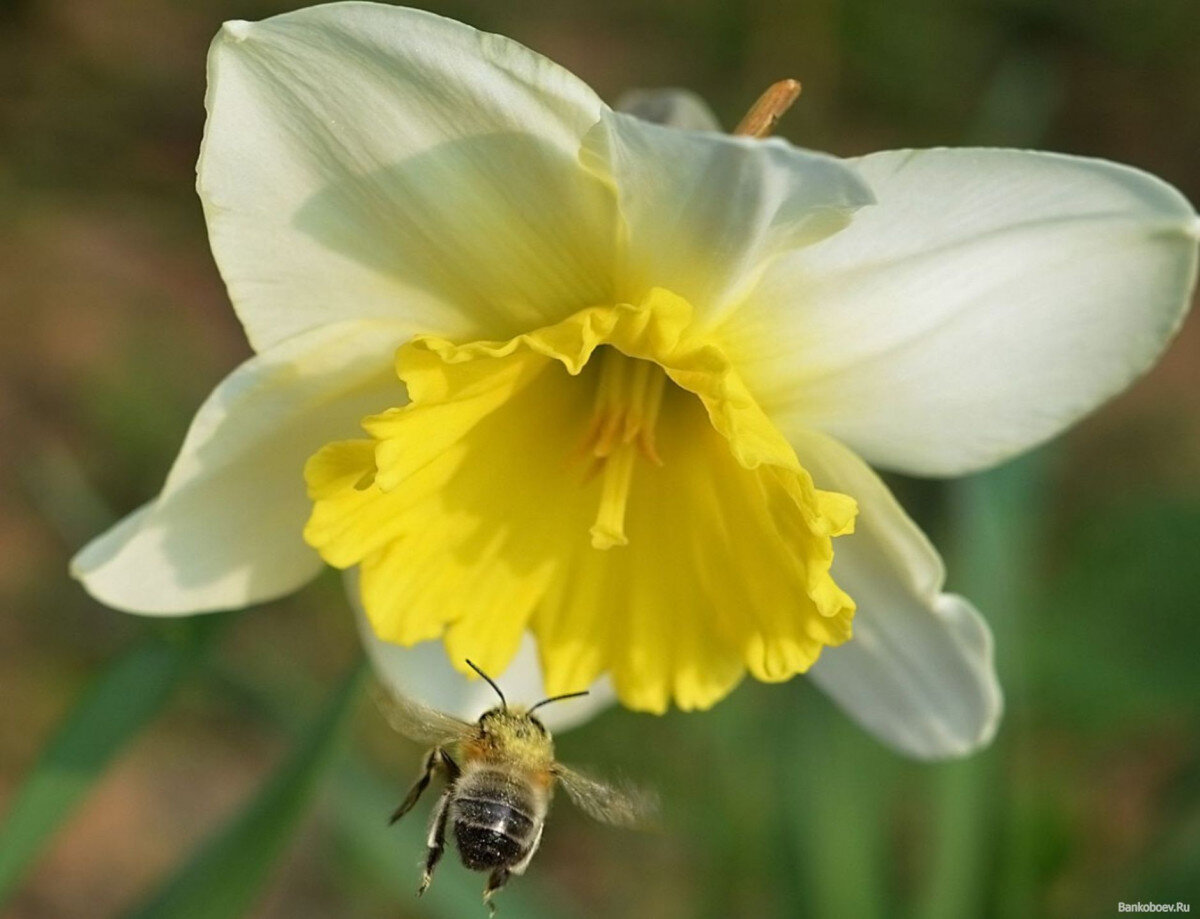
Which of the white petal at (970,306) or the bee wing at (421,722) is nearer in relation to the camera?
the white petal at (970,306)

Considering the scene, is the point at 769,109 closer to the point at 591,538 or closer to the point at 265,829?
the point at 591,538

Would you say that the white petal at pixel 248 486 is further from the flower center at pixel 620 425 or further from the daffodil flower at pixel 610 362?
the flower center at pixel 620 425

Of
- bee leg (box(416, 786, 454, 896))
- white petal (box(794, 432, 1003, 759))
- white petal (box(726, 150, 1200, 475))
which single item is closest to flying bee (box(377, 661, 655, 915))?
bee leg (box(416, 786, 454, 896))

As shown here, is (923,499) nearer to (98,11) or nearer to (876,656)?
(876,656)

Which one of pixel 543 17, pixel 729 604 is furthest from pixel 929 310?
pixel 543 17

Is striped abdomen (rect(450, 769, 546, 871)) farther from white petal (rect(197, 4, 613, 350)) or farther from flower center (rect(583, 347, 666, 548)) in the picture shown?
white petal (rect(197, 4, 613, 350))

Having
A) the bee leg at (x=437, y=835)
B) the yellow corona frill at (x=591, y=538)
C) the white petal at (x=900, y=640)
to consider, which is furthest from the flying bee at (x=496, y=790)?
the white petal at (x=900, y=640)

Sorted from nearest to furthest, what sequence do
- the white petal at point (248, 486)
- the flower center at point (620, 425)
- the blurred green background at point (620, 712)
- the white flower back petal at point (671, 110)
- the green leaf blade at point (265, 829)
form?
the white petal at point (248, 486)
the green leaf blade at point (265, 829)
the flower center at point (620, 425)
the white flower back petal at point (671, 110)
the blurred green background at point (620, 712)
